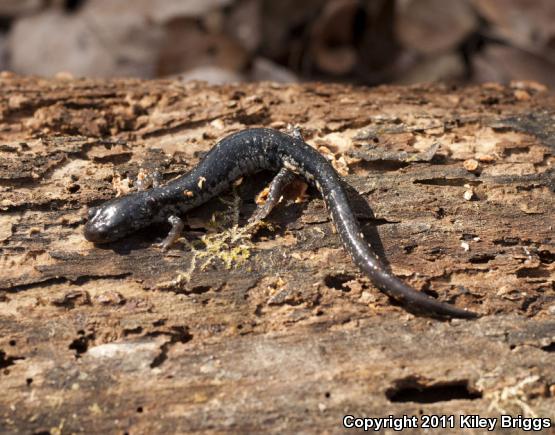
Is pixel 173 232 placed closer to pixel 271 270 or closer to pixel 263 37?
pixel 271 270

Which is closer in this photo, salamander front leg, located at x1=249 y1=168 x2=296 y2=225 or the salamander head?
the salamander head

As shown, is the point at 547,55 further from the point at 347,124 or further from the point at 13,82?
the point at 13,82

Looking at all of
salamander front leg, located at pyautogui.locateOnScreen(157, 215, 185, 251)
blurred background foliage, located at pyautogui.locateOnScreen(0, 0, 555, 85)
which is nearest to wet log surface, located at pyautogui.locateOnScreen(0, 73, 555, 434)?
salamander front leg, located at pyautogui.locateOnScreen(157, 215, 185, 251)

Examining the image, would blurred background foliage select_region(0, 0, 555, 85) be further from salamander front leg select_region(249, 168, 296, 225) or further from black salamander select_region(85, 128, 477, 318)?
salamander front leg select_region(249, 168, 296, 225)

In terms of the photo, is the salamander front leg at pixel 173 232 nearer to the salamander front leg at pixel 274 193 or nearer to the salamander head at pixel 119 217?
the salamander head at pixel 119 217

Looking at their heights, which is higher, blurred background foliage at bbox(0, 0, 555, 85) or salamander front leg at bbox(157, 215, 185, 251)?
blurred background foliage at bbox(0, 0, 555, 85)

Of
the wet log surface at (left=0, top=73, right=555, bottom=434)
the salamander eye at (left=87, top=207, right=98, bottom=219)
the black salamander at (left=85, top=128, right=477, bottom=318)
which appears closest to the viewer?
the wet log surface at (left=0, top=73, right=555, bottom=434)

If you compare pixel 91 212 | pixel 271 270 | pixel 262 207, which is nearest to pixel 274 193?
pixel 262 207

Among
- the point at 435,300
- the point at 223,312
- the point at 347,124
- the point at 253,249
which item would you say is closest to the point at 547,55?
the point at 347,124
